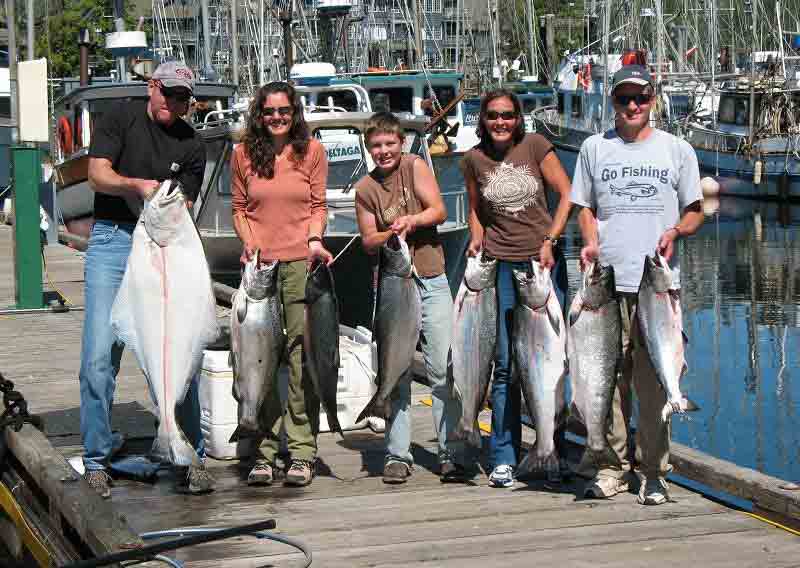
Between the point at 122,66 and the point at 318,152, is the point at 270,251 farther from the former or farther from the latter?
the point at 122,66

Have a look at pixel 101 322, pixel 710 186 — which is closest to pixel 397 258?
pixel 101 322

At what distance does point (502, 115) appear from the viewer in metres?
6.03

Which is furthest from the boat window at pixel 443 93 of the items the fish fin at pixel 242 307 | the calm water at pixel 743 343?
the fish fin at pixel 242 307

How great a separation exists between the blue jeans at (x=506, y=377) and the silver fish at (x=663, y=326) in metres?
0.59

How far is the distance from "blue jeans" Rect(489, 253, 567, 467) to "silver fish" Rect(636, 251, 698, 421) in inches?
23.3

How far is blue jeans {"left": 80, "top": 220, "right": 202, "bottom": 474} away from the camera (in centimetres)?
597

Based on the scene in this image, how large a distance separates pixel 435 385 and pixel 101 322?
1.63 meters

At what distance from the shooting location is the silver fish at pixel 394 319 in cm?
608

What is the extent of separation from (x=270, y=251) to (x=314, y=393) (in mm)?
734

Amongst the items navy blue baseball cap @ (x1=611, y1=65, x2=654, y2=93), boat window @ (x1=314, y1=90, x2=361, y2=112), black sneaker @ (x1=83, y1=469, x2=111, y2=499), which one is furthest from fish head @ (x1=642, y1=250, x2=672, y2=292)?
boat window @ (x1=314, y1=90, x2=361, y2=112)

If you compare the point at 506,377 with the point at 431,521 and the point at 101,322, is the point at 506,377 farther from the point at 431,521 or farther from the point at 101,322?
the point at 101,322

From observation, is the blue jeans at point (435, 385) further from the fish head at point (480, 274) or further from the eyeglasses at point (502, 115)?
the eyeglasses at point (502, 115)

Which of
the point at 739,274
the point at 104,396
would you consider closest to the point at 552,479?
the point at 104,396

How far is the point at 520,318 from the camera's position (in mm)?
5938
